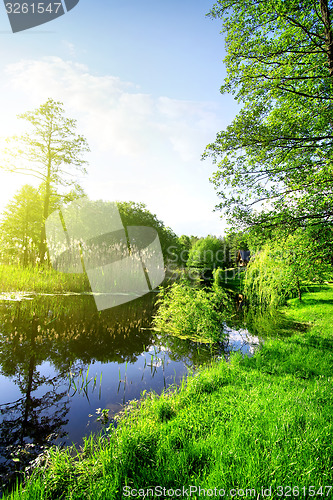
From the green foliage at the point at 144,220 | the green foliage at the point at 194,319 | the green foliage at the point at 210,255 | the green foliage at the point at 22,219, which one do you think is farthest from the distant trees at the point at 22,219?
the green foliage at the point at 210,255

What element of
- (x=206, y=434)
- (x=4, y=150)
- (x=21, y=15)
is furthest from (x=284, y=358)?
(x=4, y=150)

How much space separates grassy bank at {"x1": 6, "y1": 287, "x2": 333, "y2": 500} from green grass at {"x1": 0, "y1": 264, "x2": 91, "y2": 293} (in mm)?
10872

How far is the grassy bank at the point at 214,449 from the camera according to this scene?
6.40 feet

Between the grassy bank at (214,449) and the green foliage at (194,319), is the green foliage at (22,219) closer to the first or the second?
the green foliage at (194,319)

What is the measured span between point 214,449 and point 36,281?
1294 cm

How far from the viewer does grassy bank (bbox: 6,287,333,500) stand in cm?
195

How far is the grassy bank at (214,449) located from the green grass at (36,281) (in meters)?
10.9

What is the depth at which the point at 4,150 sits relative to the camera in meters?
19.2

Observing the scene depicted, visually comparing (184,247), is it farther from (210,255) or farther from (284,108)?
(284,108)

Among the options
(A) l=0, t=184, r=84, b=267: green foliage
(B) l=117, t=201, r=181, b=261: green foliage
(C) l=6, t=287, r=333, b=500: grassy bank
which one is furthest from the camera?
(B) l=117, t=201, r=181, b=261: green foliage

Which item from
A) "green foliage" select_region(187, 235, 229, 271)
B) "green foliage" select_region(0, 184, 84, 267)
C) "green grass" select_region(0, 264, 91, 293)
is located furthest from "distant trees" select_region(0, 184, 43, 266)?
"green foliage" select_region(187, 235, 229, 271)

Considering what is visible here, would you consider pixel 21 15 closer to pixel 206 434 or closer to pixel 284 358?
pixel 206 434

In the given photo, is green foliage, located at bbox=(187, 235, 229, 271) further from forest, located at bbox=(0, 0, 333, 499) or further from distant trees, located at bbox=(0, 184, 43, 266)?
forest, located at bbox=(0, 0, 333, 499)

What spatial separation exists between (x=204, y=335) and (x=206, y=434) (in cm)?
435
